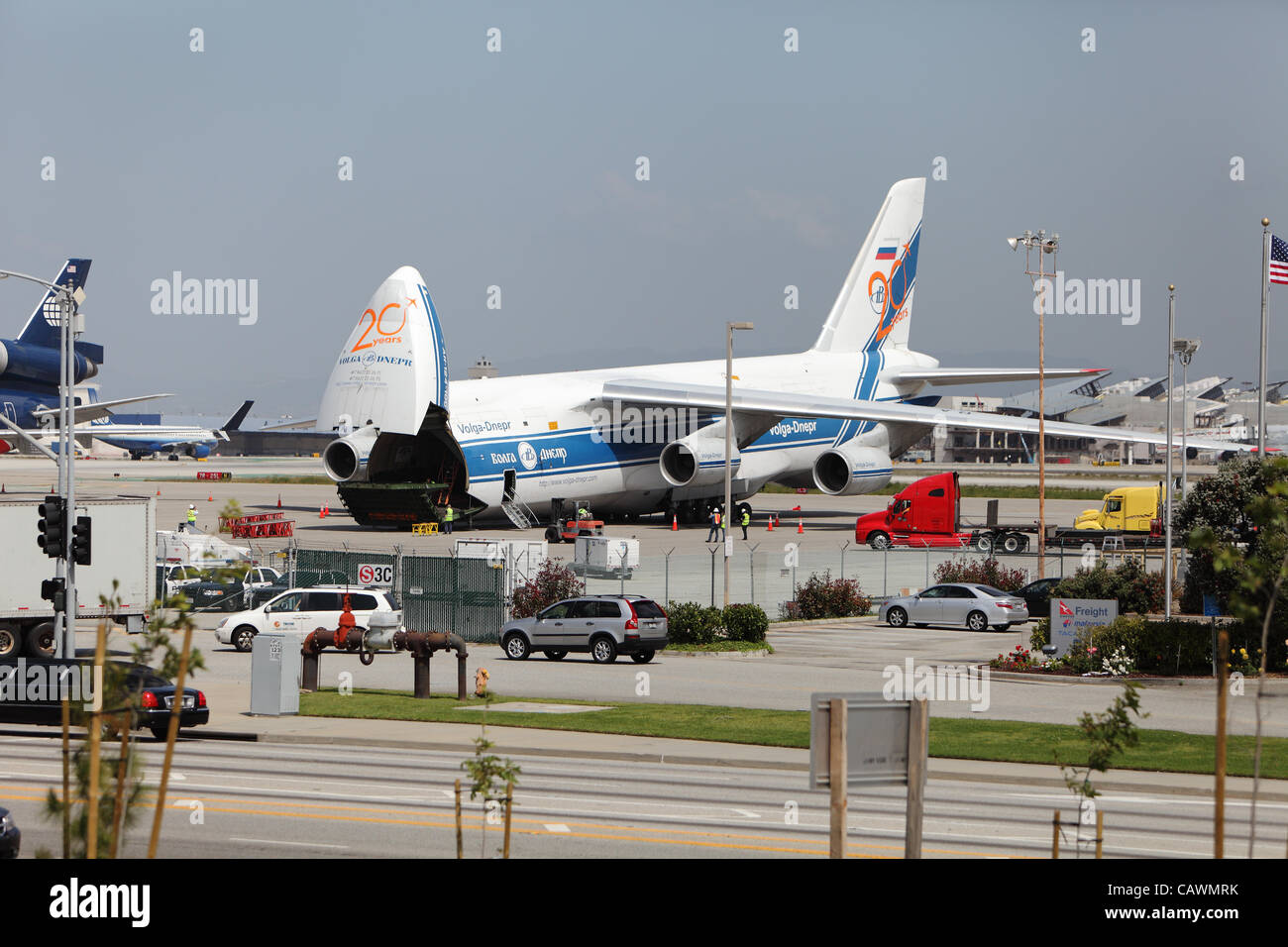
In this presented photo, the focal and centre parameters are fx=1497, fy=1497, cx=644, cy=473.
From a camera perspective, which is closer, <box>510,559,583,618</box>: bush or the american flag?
the american flag

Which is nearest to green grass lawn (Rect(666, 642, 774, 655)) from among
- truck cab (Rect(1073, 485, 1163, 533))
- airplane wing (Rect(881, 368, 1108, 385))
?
truck cab (Rect(1073, 485, 1163, 533))

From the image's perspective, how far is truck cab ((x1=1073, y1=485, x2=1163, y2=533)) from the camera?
59.3 metres

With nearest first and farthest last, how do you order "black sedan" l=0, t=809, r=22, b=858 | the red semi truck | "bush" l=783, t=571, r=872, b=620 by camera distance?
"black sedan" l=0, t=809, r=22, b=858
"bush" l=783, t=571, r=872, b=620
the red semi truck

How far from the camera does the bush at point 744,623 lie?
112 feet

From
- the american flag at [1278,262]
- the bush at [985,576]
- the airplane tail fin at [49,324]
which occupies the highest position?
the airplane tail fin at [49,324]

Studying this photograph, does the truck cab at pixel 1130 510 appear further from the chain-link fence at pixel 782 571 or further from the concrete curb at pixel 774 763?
the concrete curb at pixel 774 763

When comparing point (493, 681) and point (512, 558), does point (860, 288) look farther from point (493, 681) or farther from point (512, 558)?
point (493, 681)

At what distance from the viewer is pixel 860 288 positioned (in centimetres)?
7250

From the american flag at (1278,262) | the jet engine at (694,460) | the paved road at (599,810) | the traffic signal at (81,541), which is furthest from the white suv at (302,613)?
the jet engine at (694,460)

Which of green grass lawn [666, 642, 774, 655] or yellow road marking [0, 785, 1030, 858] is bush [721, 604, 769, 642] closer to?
green grass lawn [666, 642, 774, 655]

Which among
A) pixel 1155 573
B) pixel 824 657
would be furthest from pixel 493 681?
pixel 1155 573

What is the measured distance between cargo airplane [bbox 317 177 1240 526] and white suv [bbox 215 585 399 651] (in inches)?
733

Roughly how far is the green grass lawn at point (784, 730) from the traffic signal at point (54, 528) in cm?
568
